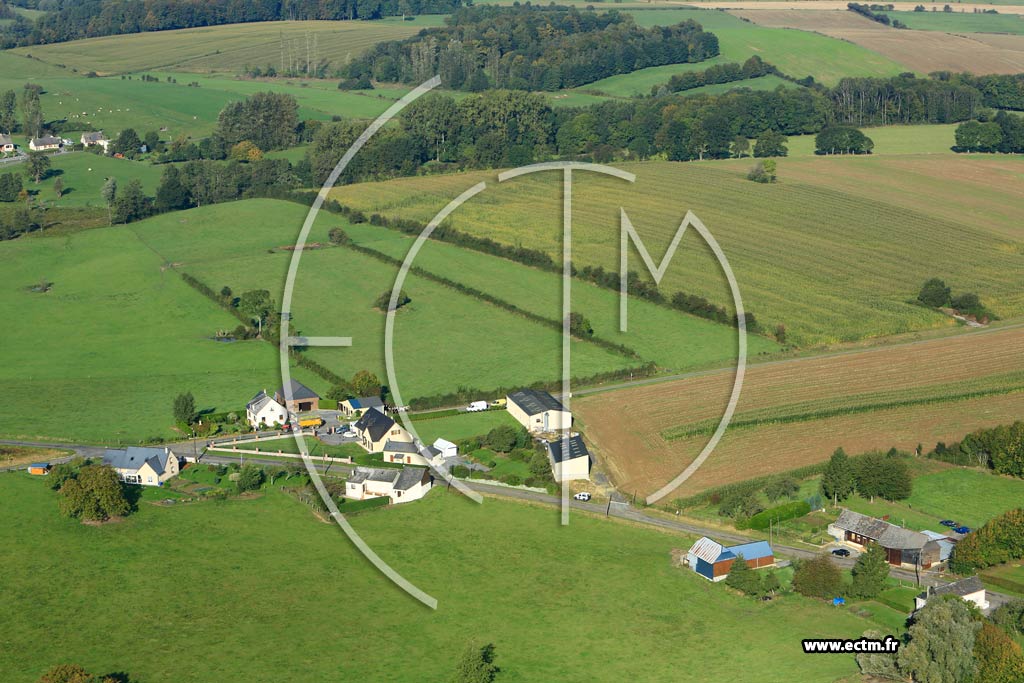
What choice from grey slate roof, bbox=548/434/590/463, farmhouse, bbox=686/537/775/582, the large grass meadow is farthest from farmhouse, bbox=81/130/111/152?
farmhouse, bbox=686/537/775/582

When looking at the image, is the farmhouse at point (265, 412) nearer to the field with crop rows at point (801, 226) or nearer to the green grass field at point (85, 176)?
the field with crop rows at point (801, 226)

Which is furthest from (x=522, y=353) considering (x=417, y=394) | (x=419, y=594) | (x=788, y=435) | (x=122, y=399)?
(x=419, y=594)

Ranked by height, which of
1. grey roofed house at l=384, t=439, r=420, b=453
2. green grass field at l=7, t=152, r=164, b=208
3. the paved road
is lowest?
the paved road

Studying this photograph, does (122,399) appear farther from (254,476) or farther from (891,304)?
(891,304)

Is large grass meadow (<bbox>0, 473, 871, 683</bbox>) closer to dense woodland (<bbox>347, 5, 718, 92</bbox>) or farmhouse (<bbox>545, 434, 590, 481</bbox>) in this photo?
farmhouse (<bbox>545, 434, 590, 481</bbox>)

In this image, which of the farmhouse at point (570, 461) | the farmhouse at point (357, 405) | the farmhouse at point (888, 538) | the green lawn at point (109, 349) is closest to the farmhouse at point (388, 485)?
the farmhouse at point (570, 461)

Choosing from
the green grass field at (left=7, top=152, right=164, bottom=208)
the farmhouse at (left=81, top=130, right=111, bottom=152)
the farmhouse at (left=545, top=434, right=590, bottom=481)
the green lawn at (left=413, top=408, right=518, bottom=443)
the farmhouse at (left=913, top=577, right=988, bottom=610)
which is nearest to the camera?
the farmhouse at (left=913, top=577, right=988, bottom=610)

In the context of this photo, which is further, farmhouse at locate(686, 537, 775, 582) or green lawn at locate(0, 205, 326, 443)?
green lawn at locate(0, 205, 326, 443)
